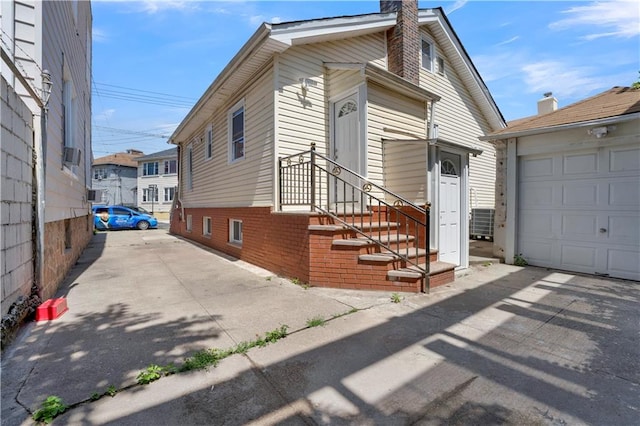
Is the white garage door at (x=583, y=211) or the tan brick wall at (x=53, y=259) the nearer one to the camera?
the tan brick wall at (x=53, y=259)

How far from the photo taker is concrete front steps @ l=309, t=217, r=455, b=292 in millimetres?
4695

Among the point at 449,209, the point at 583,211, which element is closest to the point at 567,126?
the point at 583,211

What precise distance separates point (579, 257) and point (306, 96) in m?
6.43

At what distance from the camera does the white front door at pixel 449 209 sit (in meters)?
6.02

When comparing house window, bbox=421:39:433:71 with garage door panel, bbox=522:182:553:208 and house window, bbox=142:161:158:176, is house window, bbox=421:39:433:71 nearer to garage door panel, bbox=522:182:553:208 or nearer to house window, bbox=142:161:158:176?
garage door panel, bbox=522:182:553:208

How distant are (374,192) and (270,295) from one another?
10.4 feet

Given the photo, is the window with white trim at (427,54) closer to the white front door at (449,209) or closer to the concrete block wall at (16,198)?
the white front door at (449,209)

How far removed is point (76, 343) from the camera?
2953 mm

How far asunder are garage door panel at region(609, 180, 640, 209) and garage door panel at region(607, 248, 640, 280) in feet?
2.81

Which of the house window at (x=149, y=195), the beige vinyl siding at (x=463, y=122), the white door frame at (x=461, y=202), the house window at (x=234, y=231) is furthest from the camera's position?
the house window at (x=149, y=195)

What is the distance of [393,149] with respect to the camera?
21.4ft

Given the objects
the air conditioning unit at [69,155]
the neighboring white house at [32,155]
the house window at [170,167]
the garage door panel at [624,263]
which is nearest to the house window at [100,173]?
the house window at [170,167]

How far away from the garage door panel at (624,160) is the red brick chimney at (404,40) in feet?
14.9

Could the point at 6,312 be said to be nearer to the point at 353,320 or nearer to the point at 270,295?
the point at 270,295
